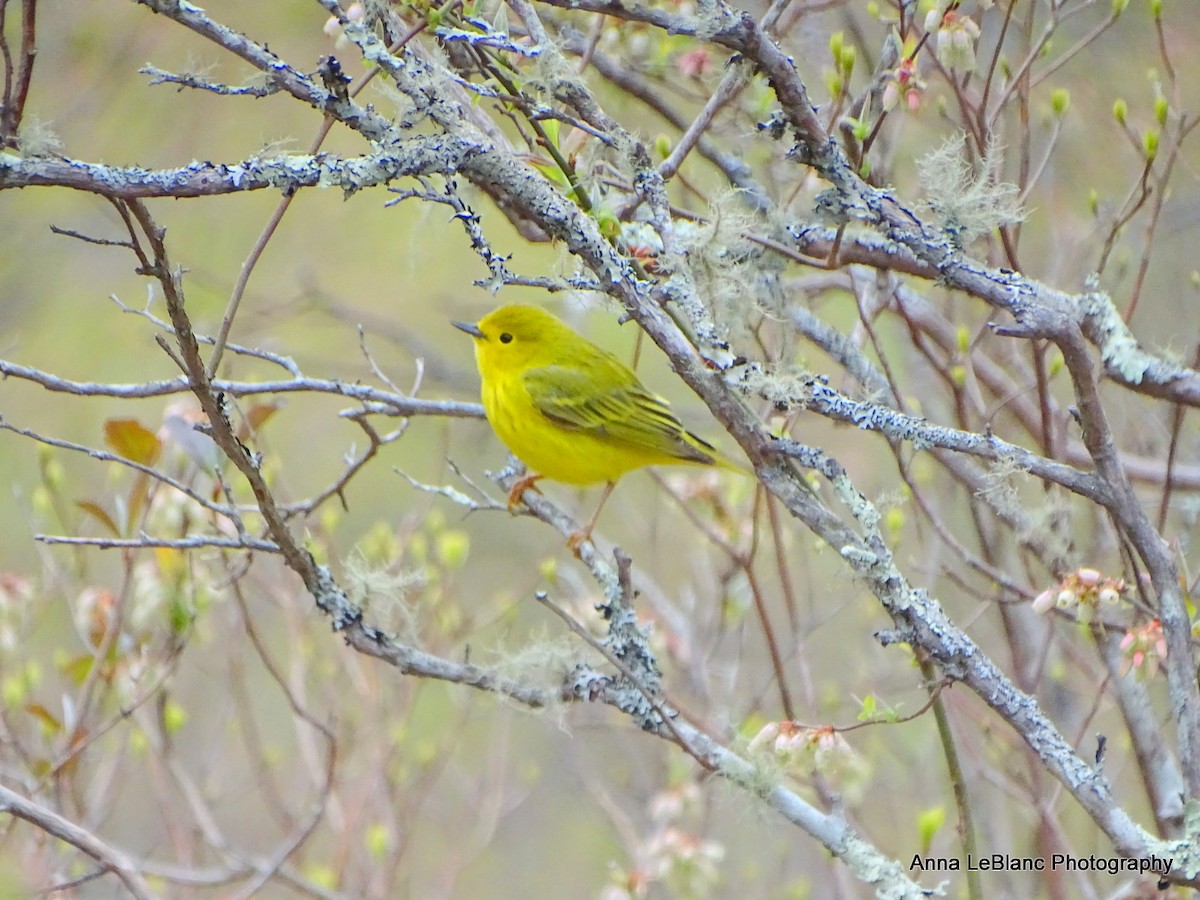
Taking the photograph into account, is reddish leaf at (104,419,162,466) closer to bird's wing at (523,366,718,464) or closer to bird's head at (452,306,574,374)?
bird's wing at (523,366,718,464)

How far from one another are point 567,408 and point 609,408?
0.14 m

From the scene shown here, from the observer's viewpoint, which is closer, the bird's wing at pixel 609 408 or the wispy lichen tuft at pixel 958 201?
the wispy lichen tuft at pixel 958 201

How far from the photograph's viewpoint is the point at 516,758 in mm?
7137

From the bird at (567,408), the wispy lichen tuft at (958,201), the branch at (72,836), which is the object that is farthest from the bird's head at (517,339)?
the branch at (72,836)

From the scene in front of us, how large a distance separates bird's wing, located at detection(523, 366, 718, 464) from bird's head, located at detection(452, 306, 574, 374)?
0.08 m

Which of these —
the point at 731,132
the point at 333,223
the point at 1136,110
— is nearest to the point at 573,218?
the point at 731,132

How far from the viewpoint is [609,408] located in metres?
4.08

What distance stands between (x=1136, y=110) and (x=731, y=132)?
7.72 ft

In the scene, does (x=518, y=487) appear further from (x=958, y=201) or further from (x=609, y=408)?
(x=958, y=201)

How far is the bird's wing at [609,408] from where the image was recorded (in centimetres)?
389

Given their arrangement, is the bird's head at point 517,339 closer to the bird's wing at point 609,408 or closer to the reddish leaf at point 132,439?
the bird's wing at point 609,408

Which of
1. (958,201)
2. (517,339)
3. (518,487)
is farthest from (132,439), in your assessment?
(517,339)

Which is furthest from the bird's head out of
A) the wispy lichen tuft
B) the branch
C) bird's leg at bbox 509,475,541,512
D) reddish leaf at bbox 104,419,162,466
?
the branch

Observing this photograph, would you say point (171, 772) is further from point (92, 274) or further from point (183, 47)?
point (92, 274)
